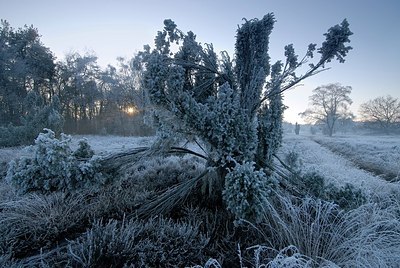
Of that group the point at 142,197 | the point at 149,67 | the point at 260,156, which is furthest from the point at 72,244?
the point at 260,156

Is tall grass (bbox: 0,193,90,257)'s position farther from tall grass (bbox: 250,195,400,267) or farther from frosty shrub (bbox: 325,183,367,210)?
frosty shrub (bbox: 325,183,367,210)

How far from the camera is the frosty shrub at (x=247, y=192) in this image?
7.92 feet

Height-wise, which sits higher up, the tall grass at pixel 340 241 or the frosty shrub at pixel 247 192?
the frosty shrub at pixel 247 192

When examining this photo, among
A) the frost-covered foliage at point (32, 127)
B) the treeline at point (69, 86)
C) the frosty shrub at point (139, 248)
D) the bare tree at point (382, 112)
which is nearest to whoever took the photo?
the frosty shrub at point (139, 248)

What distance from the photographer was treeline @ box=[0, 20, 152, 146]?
58.0ft

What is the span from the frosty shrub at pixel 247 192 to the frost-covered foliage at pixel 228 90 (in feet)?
0.08

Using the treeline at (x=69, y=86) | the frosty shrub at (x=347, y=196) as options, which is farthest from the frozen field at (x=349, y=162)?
the treeline at (x=69, y=86)

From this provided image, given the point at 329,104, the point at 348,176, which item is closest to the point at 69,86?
the point at 348,176

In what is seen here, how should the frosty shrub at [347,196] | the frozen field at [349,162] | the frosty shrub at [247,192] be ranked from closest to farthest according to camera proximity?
the frosty shrub at [247,192] → the frosty shrub at [347,196] → the frozen field at [349,162]

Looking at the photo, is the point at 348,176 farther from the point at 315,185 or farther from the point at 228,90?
the point at 228,90

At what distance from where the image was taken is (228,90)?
2807 millimetres

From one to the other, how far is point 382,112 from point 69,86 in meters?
43.3

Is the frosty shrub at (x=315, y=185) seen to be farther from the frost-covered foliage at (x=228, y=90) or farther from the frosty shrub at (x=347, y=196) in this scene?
the frost-covered foliage at (x=228, y=90)

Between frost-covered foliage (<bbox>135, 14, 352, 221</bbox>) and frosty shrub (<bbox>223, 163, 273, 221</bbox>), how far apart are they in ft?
0.08
